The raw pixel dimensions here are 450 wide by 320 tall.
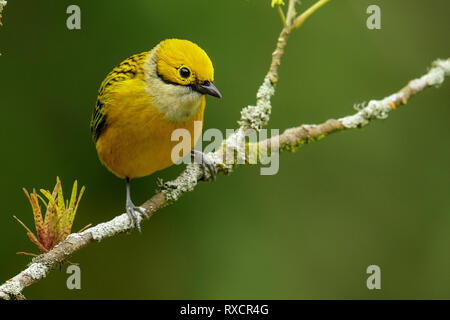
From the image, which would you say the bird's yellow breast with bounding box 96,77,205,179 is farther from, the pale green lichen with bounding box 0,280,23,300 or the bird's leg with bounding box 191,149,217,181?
the pale green lichen with bounding box 0,280,23,300

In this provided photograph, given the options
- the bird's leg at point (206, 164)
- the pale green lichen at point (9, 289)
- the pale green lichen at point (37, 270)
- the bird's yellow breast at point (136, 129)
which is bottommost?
the pale green lichen at point (9, 289)

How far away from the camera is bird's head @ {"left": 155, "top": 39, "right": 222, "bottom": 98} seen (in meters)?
3.52

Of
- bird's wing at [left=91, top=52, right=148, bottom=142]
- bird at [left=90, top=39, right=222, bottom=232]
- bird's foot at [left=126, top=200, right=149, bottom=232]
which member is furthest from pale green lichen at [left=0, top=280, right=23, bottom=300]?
bird's wing at [left=91, top=52, right=148, bottom=142]

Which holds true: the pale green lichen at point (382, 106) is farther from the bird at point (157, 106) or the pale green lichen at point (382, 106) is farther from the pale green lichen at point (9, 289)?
the pale green lichen at point (9, 289)

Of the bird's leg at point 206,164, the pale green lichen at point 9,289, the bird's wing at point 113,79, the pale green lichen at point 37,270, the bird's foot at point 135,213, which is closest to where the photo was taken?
the pale green lichen at point 9,289

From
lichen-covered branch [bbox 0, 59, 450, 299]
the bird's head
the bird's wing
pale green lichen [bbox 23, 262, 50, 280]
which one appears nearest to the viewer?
pale green lichen [bbox 23, 262, 50, 280]

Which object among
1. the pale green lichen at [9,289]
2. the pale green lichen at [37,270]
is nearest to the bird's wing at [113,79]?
the pale green lichen at [37,270]

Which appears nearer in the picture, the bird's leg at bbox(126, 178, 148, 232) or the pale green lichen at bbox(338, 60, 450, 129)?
the bird's leg at bbox(126, 178, 148, 232)

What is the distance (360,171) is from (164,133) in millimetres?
3254

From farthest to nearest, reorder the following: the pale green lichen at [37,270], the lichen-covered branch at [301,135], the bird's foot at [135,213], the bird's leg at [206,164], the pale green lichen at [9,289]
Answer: the bird's leg at [206,164]
the lichen-covered branch at [301,135]
the bird's foot at [135,213]
the pale green lichen at [37,270]
the pale green lichen at [9,289]

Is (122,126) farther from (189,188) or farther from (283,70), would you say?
(283,70)

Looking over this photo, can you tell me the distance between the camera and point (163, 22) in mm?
5730

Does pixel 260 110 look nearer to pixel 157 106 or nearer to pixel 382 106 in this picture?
pixel 157 106

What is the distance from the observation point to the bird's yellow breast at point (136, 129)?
12.1ft
